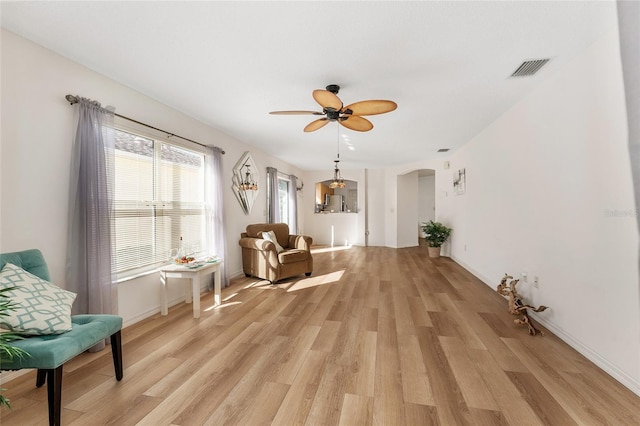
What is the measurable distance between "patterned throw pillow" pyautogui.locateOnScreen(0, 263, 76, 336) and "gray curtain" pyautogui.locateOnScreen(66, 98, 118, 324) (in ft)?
1.86

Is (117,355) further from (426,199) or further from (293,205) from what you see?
(426,199)

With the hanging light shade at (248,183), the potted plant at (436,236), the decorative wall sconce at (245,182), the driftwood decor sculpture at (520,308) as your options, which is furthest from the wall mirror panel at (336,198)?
the driftwood decor sculpture at (520,308)

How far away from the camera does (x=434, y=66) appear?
252cm

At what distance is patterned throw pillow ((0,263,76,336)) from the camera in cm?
163

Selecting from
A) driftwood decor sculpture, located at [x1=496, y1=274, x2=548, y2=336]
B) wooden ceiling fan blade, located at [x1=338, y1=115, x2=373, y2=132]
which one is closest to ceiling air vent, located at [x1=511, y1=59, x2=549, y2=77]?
wooden ceiling fan blade, located at [x1=338, y1=115, x2=373, y2=132]

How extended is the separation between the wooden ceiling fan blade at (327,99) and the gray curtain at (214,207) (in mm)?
2431

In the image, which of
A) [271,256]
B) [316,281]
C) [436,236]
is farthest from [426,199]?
[271,256]

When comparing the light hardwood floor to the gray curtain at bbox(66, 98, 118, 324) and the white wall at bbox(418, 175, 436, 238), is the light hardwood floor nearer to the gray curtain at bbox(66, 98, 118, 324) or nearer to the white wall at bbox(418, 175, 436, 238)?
the gray curtain at bbox(66, 98, 118, 324)

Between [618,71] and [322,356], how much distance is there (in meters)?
3.09

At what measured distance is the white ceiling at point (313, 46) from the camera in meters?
1.83

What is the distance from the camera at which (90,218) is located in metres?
2.47

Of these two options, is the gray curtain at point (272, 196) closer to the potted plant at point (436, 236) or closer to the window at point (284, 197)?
the window at point (284, 197)

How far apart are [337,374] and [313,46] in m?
2.59

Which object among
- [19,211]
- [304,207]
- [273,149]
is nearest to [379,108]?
[19,211]
